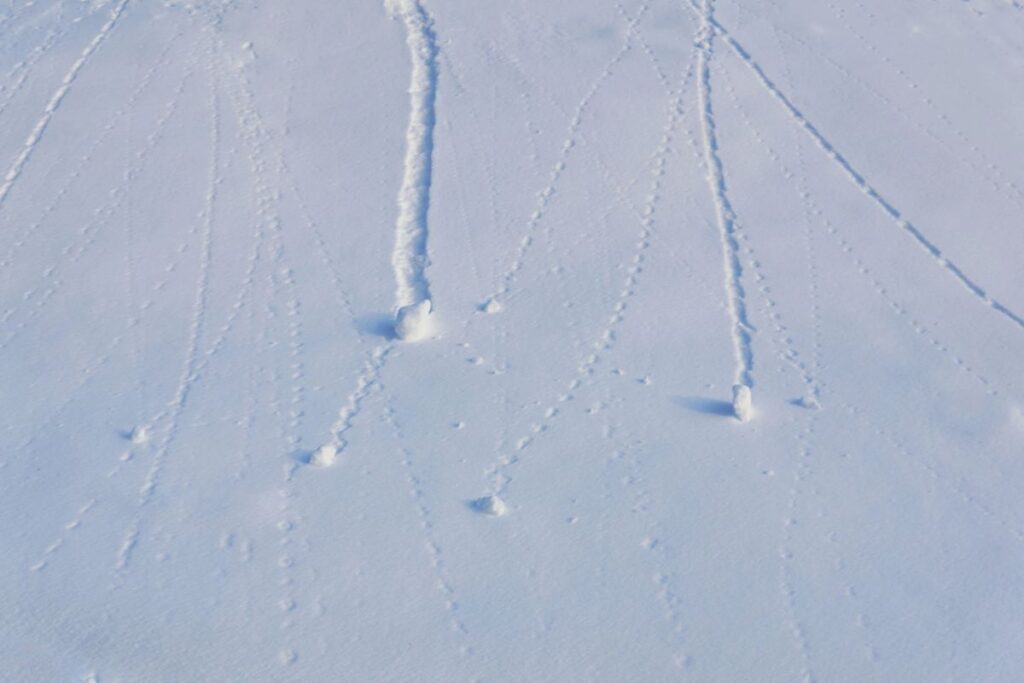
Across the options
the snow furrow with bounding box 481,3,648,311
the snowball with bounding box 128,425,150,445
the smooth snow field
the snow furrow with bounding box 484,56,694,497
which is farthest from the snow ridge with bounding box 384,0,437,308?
the snowball with bounding box 128,425,150,445

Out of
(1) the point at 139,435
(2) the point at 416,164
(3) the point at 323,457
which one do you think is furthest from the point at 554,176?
(1) the point at 139,435

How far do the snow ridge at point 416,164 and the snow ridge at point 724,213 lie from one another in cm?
103

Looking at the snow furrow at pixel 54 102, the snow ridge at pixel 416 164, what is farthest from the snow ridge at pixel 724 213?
the snow furrow at pixel 54 102

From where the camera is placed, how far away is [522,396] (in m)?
3.34

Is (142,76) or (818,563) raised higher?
(142,76)

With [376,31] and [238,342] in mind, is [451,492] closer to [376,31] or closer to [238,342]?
[238,342]

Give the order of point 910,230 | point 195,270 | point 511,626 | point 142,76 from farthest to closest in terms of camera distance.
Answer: point 142,76, point 910,230, point 195,270, point 511,626

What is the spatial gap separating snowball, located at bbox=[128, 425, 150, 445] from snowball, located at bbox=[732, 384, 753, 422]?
5.62 feet

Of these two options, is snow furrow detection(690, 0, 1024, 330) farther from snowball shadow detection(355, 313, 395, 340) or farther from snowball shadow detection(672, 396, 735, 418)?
snowball shadow detection(355, 313, 395, 340)

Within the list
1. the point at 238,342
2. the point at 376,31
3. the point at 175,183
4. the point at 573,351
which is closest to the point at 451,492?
the point at 573,351

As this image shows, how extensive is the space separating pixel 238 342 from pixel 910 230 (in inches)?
94.9

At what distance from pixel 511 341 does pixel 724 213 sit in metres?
1.06

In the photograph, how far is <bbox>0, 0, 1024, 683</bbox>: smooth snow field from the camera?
9.01 feet

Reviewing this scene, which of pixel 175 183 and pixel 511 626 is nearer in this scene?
pixel 511 626
